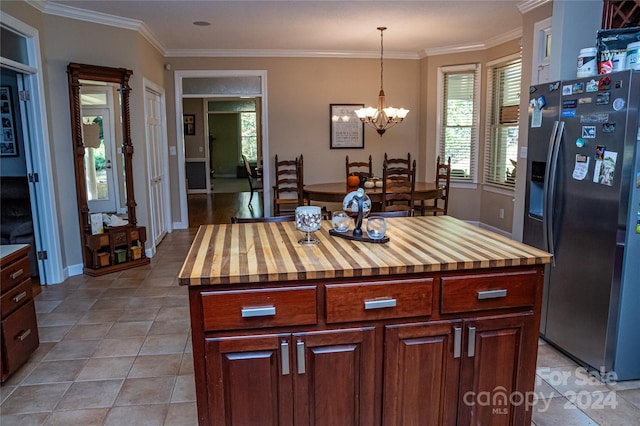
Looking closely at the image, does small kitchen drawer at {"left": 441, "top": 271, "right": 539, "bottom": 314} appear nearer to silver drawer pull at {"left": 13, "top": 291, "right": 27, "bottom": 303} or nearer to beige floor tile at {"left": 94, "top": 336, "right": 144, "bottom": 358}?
beige floor tile at {"left": 94, "top": 336, "right": 144, "bottom": 358}

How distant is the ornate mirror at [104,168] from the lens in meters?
4.40

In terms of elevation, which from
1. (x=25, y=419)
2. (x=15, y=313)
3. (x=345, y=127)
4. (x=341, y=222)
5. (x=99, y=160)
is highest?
(x=345, y=127)

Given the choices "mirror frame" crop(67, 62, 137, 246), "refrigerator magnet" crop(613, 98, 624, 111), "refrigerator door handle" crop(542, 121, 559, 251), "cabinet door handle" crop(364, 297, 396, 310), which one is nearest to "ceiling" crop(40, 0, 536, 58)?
"mirror frame" crop(67, 62, 137, 246)

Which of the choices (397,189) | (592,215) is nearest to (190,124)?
(397,189)

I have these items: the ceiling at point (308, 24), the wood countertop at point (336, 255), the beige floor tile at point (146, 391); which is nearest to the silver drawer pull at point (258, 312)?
the wood countertop at point (336, 255)

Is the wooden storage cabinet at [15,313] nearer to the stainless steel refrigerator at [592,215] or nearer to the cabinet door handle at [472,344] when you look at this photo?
the cabinet door handle at [472,344]

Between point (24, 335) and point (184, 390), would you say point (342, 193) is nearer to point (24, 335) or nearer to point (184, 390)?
point (184, 390)

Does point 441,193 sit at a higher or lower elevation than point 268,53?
lower

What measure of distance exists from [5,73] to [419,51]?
5.10 meters

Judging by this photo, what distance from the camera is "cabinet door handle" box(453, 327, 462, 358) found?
1748 mm

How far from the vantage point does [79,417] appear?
2.23 metres

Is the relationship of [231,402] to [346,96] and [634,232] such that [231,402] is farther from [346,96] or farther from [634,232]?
[346,96]

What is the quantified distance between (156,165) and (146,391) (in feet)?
12.9

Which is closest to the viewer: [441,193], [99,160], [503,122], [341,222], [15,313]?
[341,222]
